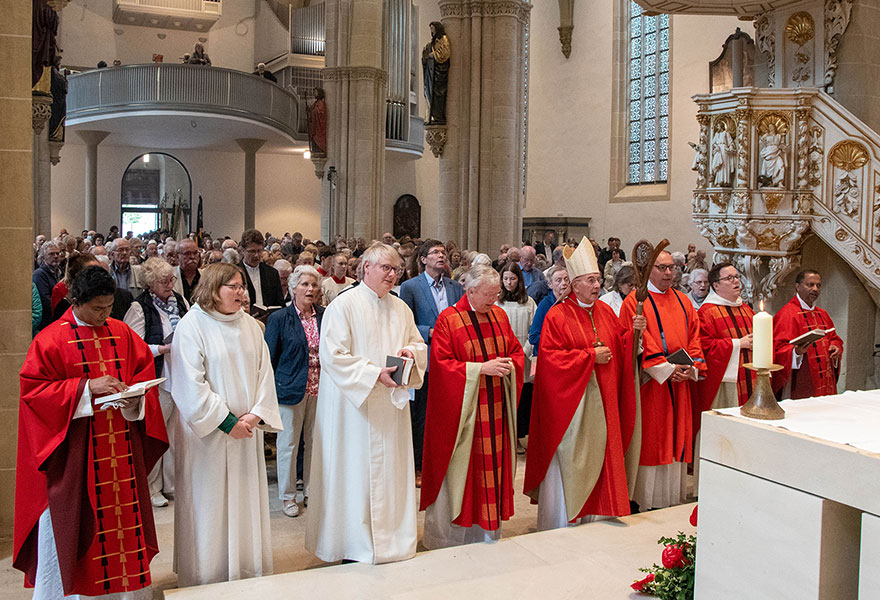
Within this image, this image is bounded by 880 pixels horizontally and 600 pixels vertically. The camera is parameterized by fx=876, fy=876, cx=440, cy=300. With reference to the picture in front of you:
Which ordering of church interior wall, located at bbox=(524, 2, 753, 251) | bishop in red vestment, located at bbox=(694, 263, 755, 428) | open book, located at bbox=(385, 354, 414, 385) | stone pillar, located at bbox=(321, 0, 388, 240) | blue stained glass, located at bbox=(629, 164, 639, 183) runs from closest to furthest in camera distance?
open book, located at bbox=(385, 354, 414, 385) → bishop in red vestment, located at bbox=(694, 263, 755, 428) → stone pillar, located at bbox=(321, 0, 388, 240) → church interior wall, located at bbox=(524, 2, 753, 251) → blue stained glass, located at bbox=(629, 164, 639, 183)

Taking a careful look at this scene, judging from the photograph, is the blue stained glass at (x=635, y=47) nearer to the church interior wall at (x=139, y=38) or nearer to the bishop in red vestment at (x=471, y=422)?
the church interior wall at (x=139, y=38)

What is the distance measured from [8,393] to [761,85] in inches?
330

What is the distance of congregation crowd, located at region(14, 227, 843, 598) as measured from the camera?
391 centimetres

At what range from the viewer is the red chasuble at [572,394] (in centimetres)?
530

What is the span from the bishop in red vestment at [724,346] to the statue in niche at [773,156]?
7.64 ft

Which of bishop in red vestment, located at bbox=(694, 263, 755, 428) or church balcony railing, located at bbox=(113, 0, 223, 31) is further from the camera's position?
church balcony railing, located at bbox=(113, 0, 223, 31)

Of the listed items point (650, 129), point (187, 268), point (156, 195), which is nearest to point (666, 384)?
point (187, 268)

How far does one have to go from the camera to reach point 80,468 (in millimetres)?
3871

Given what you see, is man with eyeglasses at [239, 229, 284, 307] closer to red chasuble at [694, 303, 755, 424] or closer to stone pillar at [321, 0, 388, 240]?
red chasuble at [694, 303, 755, 424]

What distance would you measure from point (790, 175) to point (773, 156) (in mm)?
282

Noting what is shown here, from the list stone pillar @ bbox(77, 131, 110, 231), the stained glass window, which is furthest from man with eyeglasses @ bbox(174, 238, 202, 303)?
stone pillar @ bbox(77, 131, 110, 231)

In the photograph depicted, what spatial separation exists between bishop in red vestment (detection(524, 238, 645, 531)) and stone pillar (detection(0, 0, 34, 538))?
10.2ft

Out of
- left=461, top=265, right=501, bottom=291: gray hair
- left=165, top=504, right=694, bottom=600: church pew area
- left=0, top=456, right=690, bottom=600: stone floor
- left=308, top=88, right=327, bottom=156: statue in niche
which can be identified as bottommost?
left=0, top=456, right=690, bottom=600: stone floor

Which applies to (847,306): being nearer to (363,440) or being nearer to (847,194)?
(847,194)
